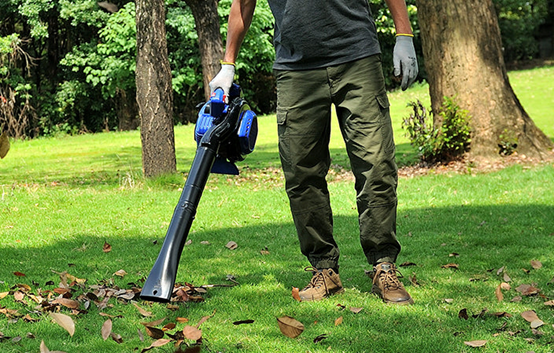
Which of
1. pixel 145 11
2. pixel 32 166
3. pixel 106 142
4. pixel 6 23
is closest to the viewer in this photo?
pixel 145 11

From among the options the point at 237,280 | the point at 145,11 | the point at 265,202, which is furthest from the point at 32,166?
the point at 237,280

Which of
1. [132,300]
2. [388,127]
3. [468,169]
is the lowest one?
[468,169]

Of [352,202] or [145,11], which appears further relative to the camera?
[145,11]

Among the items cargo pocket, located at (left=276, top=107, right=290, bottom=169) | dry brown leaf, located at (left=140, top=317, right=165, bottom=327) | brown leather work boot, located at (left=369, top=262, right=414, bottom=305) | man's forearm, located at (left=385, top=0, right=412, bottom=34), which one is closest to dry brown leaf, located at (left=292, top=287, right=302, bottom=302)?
brown leather work boot, located at (left=369, top=262, right=414, bottom=305)

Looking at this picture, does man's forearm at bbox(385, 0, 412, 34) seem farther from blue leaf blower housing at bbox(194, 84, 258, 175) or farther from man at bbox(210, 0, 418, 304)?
blue leaf blower housing at bbox(194, 84, 258, 175)

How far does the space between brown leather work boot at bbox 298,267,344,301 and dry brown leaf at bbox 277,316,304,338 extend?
0.56 metres

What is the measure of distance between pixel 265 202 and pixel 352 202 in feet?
3.39

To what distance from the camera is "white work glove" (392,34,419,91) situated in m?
3.75

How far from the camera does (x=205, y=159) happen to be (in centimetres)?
354

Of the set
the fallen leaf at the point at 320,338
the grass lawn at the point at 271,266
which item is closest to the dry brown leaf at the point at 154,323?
the grass lawn at the point at 271,266

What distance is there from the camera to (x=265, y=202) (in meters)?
8.25

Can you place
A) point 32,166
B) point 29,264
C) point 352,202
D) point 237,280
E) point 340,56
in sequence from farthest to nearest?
1. point 32,166
2. point 352,202
3. point 29,264
4. point 237,280
5. point 340,56

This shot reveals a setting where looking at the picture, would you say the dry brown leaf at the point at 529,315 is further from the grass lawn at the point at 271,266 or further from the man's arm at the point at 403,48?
the man's arm at the point at 403,48

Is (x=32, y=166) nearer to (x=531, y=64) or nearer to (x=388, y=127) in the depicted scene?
(x=388, y=127)
